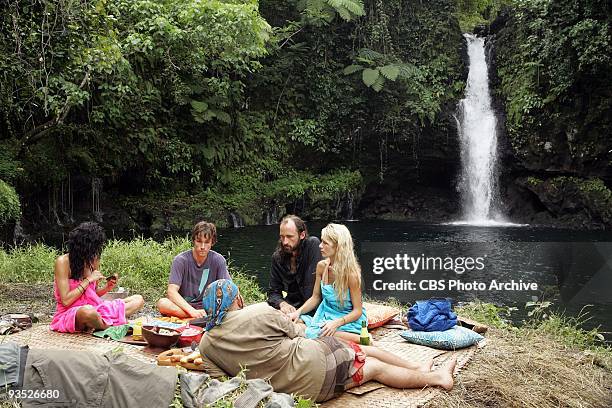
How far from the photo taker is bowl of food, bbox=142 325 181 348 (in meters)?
4.88

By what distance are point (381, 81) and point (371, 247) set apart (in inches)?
258

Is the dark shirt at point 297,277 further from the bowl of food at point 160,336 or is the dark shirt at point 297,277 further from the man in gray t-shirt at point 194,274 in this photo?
the bowl of food at point 160,336

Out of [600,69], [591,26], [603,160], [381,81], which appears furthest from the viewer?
[381,81]

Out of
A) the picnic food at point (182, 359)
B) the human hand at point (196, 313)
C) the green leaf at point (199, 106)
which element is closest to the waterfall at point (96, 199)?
the green leaf at point (199, 106)

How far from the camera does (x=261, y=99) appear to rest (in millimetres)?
21062

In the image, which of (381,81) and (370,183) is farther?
(370,183)

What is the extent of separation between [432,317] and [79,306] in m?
3.16

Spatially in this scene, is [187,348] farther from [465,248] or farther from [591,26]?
[591,26]

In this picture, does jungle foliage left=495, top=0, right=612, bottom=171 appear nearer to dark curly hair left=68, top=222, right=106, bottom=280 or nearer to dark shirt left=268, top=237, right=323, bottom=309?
dark shirt left=268, top=237, right=323, bottom=309

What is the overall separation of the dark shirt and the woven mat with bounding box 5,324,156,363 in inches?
55.1

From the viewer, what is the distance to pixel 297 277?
571cm

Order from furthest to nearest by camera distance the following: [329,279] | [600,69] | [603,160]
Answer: [603,160]
[600,69]
[329,279]

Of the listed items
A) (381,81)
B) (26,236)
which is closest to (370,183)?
(381,81)

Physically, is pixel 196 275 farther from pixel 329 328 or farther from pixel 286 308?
pixel 329 328
